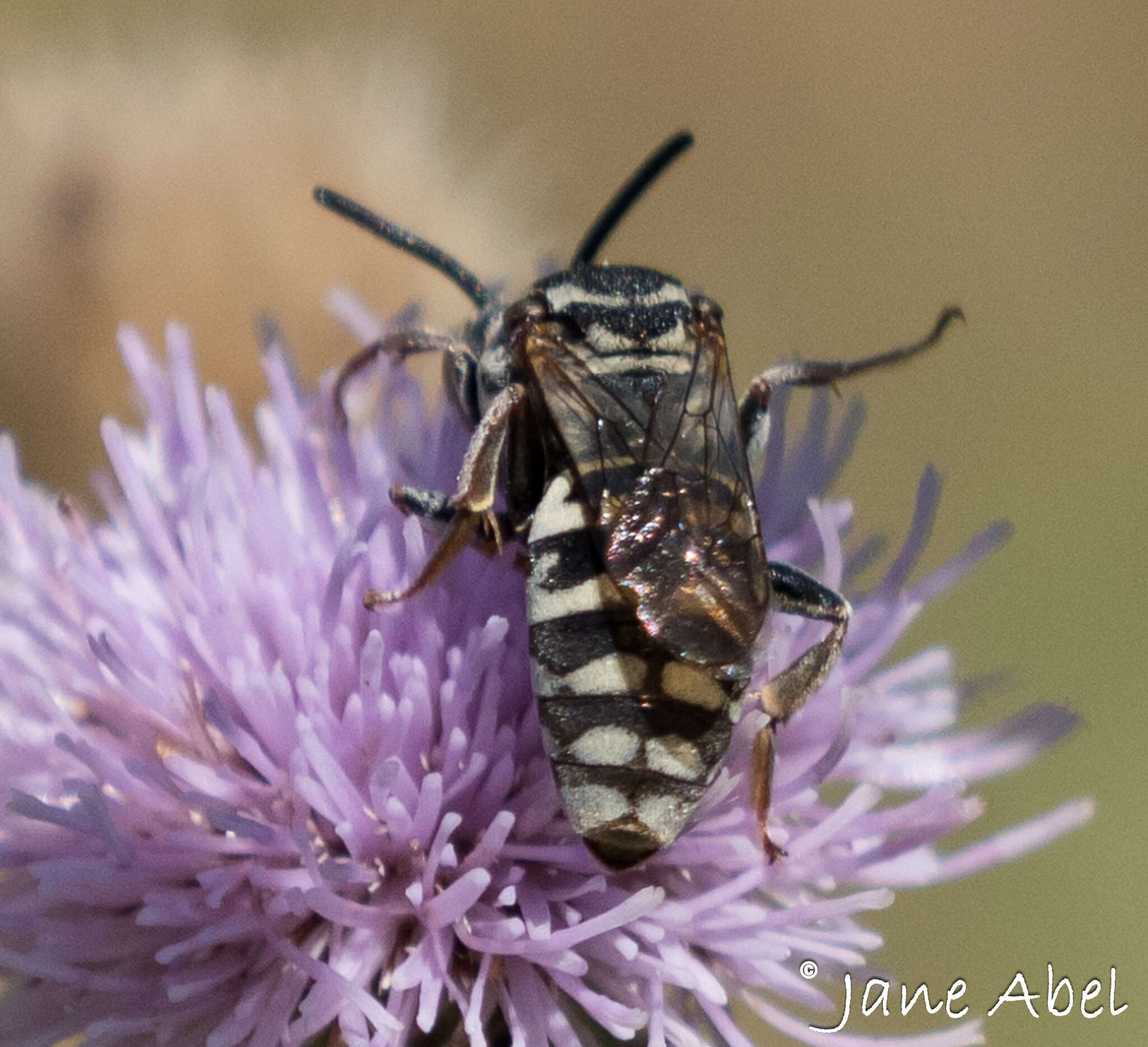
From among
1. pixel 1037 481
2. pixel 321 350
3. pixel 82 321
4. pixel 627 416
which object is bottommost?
pixel 627 416

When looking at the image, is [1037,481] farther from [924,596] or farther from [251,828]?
[251,828]

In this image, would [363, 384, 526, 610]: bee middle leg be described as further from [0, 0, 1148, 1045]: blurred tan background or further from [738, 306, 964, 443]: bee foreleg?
[0, 0, 1148, 1045]: blurred tan background

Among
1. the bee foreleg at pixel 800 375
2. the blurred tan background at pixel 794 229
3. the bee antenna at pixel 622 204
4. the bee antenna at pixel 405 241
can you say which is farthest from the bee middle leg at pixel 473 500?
the blurred tan background at pixel 794 229

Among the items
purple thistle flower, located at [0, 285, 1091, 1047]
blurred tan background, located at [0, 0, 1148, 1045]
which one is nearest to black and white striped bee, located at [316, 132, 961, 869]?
purple thistle flower, located at [0, 285, 1091, 1047]


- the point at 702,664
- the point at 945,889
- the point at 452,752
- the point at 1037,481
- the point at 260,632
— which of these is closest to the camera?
the point at 702,664

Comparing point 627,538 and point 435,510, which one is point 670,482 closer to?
point 627,538

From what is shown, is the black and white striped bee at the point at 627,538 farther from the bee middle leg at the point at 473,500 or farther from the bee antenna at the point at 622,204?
the bee antenna at the point at 622,204

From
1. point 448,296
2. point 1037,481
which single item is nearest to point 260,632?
point 448,296
